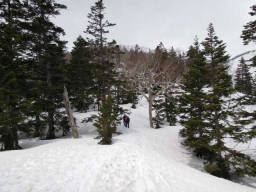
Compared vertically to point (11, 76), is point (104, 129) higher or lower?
lower

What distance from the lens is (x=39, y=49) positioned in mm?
13195

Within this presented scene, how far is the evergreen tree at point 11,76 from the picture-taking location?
966 centimetres

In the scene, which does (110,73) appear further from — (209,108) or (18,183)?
(18,183)

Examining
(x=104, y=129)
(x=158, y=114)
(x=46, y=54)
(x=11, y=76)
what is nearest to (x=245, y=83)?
(x=158, y=114)

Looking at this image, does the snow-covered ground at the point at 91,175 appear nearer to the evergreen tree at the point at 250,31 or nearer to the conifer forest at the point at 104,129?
the conifer forest at the point at 104,129

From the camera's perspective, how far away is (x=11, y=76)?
999 cm

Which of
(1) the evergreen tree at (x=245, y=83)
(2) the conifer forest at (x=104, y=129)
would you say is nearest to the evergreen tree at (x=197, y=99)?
(2) the conifer forest at (x=104, y=129)

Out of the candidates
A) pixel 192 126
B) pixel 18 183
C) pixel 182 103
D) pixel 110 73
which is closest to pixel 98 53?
pixel 110 73

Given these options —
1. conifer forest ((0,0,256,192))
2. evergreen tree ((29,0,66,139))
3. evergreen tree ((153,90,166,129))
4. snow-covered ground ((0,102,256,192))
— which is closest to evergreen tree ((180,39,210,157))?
conifer forest ((0,0,256,192))

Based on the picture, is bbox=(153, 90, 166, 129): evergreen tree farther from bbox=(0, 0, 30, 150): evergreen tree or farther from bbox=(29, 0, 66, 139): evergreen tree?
bbox=(0, 0, 30, 150): evergreen tree

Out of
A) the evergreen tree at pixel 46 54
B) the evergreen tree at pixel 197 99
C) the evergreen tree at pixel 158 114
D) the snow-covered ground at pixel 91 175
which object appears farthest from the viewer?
the evergreen tree at pixel 158 114

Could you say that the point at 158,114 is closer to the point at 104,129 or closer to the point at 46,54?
the point at 104,129

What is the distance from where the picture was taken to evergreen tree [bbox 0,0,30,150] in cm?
966

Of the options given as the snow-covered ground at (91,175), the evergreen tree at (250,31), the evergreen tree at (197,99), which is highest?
the evergreen tree at (250,31)
